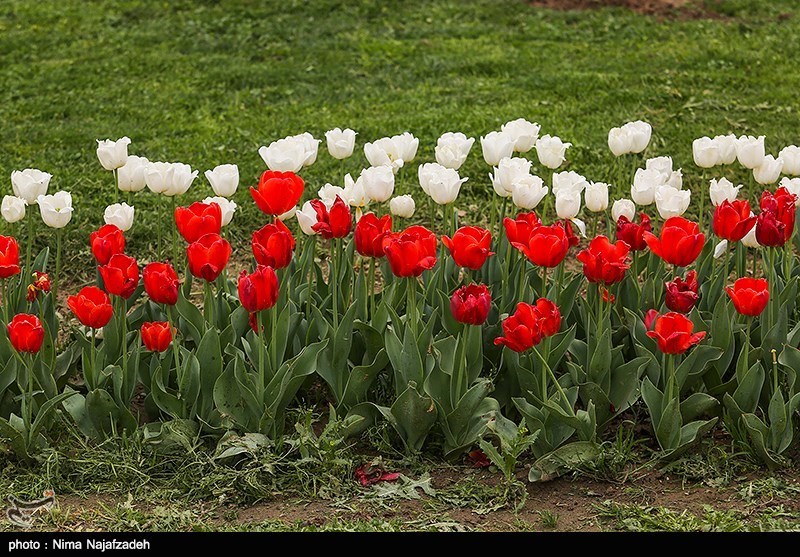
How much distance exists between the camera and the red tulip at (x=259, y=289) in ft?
11.2

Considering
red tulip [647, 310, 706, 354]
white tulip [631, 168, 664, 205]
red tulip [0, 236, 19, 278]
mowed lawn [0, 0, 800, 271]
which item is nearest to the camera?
red tulip [647, 310, 706, 354]

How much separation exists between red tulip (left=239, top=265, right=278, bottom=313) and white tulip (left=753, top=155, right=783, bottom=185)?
2045 millimetres

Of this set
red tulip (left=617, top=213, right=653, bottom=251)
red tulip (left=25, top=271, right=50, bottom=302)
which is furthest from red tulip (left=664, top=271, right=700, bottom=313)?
red tulip (left=25, top=271, right=50, bottom=302)

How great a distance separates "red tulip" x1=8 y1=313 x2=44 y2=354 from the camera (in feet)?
11.3

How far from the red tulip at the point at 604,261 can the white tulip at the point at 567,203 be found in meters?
0.42

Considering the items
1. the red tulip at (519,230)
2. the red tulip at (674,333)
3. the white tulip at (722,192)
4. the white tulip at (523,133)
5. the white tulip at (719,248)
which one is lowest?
the white tulip at (719,248)

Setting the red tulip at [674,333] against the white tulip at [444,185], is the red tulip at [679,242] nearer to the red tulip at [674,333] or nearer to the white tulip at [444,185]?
the red tulip at [674,333]

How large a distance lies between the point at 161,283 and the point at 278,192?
547 mm

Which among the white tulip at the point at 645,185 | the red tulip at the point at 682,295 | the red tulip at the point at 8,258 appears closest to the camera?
the red tulip at the point at 682,295

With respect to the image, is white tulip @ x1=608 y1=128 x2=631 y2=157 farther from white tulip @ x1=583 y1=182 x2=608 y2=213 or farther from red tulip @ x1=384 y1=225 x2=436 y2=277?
red tulip @ x1=384 y1=225 x2=436 y2=277

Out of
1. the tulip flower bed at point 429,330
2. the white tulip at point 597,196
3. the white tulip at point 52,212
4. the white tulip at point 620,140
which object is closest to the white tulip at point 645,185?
the tulip flower bed at point 429,330

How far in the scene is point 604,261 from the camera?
360 cm

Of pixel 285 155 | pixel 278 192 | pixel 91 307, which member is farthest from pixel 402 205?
pixel 91 307
